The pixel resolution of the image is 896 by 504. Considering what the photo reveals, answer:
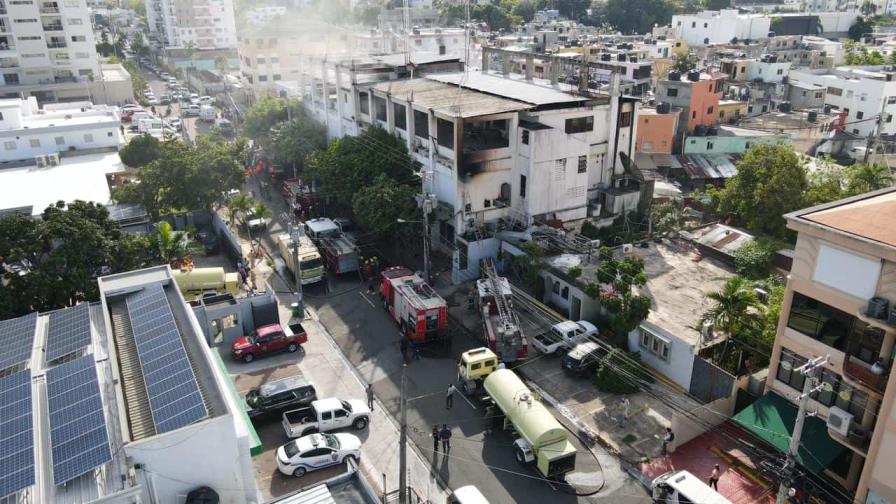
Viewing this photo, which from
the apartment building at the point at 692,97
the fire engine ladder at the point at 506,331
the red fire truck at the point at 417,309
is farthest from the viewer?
the apartment building at the point at 692,97

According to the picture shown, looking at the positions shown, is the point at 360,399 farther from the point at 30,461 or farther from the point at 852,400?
the point at 852,400

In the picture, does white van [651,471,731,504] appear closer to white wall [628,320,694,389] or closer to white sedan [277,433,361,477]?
white wall [628,320,694,389]

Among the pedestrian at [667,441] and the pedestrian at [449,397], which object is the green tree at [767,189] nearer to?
the pedestrian at [667,441]

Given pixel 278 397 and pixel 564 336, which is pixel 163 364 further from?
pixel 564 336

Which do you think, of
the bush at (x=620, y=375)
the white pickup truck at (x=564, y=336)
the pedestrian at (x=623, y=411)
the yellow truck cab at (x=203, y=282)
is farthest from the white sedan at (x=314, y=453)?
the yellow truck cab at (x=203, y=282)

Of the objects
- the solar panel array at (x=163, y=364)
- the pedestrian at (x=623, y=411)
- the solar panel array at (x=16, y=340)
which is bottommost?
the pedestrian at (x=623, y=411)

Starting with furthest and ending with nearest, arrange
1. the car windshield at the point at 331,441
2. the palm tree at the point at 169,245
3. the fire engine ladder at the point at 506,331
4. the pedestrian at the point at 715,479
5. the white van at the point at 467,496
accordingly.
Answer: the palm tree at the point at 169,245 → the fire engine ladder at the point at 506,331 → the car windshield at the point at 331,441 → the pedestrian at the point at 715,479 → the white van at the point at 467,496

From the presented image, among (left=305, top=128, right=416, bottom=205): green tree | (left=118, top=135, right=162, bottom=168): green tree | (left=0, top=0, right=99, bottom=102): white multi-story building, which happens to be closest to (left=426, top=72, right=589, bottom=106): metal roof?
(left=305, top=128, right=416, bottom=205): green tree

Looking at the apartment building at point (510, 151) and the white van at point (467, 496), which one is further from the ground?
the apartment building at point (510, 151)
